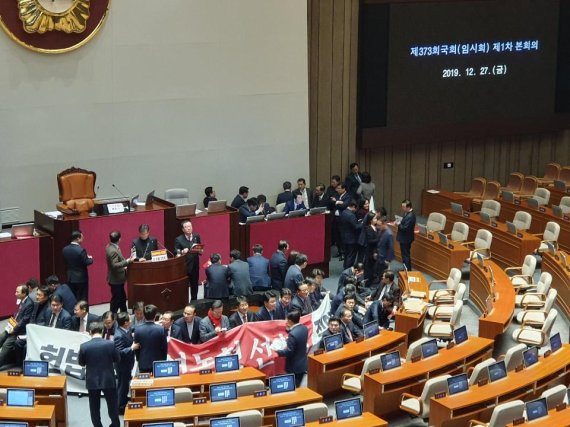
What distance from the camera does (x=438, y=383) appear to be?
39.0 feet

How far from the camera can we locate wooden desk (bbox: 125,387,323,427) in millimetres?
11148

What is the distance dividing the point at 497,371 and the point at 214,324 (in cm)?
342

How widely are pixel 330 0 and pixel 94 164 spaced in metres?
5.62

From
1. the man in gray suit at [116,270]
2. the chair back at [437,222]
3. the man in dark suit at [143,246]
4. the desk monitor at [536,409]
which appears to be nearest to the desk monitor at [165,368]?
the man in gray suit at [116,270]

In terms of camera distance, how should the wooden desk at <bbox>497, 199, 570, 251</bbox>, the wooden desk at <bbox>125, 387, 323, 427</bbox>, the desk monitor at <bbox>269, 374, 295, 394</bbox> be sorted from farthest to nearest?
1. the wooden desk at <bbox>497, 199, 570, 251</bbox>
2. the desk monitor at <bbox>269, 374, 295, 394</bbox>
3. the wooden desk at <bbox>125, 387, 323, 427</bbox>

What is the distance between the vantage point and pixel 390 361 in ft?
41.1

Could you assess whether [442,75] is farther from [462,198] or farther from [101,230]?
[101,230]

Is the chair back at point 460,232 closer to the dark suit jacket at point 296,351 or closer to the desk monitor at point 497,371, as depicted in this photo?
the dark suit jacket at point 296,351

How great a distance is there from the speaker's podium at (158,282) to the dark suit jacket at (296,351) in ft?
9.72

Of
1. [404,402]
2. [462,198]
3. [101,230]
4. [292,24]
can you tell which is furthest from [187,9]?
[404,402]

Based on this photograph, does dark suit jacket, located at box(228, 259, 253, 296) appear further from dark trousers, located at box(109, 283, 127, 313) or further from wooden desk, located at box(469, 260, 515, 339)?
wooden desk, located at box(469, 260, 515, 339)

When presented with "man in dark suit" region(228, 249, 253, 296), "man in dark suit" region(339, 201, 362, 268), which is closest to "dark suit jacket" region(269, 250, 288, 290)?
"man in dark suit" region(228, 249, 253, 296)

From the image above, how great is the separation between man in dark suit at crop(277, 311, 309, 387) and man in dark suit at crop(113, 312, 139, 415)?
1.77m

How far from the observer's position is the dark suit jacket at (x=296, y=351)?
13.0 metres
